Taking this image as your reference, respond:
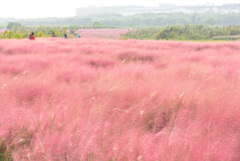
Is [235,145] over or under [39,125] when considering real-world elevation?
under

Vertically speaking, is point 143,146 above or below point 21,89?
Result: below

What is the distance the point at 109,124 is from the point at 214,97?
128cm

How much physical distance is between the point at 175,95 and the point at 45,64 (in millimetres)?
3053

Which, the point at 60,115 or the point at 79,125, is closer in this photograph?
the point at 79,125

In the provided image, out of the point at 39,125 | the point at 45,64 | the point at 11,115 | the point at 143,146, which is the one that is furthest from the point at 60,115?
the point at 45,64

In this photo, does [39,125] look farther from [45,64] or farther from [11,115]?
[45,64]

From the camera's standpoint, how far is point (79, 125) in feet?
4.86

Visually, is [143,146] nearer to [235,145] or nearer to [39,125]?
[235,145]

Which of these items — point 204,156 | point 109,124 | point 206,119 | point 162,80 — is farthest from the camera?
point 162,80

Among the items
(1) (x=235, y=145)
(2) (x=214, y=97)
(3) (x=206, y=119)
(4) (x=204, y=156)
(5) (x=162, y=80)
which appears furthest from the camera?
(5) (x=162, y=80)

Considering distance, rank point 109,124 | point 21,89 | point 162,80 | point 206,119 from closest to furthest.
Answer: point 109,124, point 206,119, point 21,89, point 162,80

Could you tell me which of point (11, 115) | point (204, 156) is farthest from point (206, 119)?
point (11, 115)

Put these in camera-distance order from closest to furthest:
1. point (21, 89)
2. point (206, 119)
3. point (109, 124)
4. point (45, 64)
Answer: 1. point (109, 124)
2. point (206, 119)
3. point (21, 89)
4. point (45, 64)

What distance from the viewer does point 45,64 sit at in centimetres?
415
